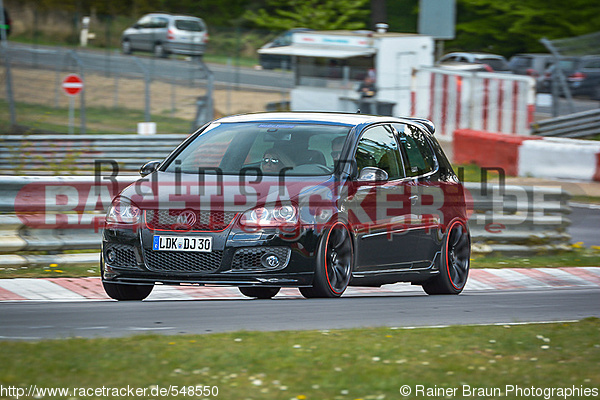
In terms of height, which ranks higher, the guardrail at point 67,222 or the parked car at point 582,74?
the guardrail at point 67,222

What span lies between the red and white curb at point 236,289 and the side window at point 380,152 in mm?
1249

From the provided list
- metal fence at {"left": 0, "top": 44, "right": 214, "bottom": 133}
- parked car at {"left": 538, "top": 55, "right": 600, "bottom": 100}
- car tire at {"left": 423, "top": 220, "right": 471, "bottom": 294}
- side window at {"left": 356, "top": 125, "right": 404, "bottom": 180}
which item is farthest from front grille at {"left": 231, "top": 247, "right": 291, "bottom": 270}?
metal fence at {"left": 0, "top": 44, "right": 214, "bottom": 133}

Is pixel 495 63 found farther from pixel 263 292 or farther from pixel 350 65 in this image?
pixel 263 292

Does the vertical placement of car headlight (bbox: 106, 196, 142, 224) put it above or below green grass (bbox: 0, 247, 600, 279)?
above

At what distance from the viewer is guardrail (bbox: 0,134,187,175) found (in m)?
22.5

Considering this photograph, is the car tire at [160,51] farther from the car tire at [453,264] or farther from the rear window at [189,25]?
the car tire at [453,264]

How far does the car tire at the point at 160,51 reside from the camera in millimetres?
35306

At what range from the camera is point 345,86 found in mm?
29750

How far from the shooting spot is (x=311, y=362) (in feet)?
19.3

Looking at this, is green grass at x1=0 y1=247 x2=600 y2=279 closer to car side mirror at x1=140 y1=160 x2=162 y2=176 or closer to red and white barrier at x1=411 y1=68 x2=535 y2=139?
car side mirror at x1=140 y1=160 x2=162 y2=176

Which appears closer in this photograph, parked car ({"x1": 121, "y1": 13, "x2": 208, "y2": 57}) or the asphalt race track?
the asphalt race track

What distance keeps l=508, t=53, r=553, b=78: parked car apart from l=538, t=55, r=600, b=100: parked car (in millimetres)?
11224

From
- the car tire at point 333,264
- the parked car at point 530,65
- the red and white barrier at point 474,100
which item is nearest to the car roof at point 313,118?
the car tire at point 333,264
